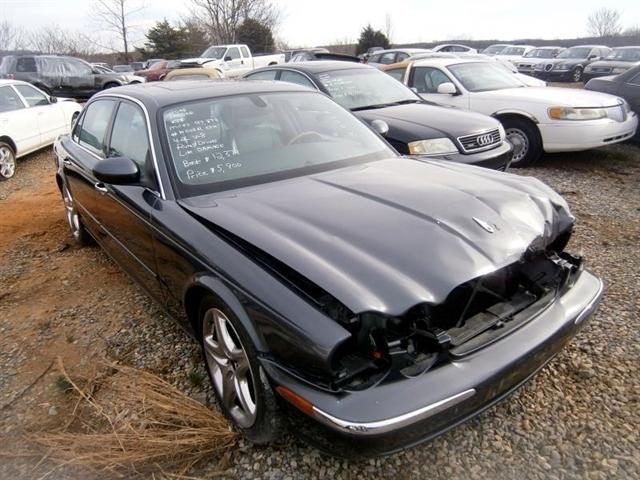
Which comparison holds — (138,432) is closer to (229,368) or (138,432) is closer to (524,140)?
(229,368)

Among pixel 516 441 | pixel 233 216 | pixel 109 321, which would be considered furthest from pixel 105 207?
pixel 516 441

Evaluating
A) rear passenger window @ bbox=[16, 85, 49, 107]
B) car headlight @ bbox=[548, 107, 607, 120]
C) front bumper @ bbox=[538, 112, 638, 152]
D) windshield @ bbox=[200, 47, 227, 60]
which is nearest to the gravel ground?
front bumper @ bbox=[538, 112, 638, 152]

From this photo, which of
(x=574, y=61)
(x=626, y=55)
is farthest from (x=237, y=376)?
(x=574, y=61)

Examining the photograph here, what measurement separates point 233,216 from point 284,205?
266 mm

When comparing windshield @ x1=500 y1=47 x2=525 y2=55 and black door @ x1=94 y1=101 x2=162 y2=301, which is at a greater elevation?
windshield @ x1=500 y1=47 x2=525 y2=55

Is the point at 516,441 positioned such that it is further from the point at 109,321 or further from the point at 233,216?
the point at 109,321

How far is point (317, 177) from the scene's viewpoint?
281 centimetres

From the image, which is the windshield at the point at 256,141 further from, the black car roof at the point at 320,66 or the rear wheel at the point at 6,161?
the rear wheel at the point at 6,161

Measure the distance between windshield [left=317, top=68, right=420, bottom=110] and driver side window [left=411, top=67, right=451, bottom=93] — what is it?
4.23 feet

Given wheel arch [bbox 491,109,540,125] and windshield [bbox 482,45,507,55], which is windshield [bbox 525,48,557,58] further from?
wheel arch [bbox 491,109,540,125]

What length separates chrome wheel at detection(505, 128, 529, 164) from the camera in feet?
21.7

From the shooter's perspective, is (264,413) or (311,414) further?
(264,413)

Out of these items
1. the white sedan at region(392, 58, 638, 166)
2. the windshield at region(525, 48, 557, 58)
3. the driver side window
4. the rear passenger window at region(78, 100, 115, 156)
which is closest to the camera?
the rear passenger window at region(78, 100, 115, 156)

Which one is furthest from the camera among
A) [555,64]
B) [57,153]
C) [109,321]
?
[555,64]
